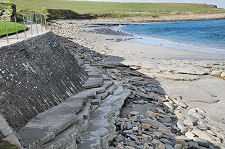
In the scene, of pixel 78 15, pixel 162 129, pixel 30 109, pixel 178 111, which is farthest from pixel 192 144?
pixel 78 15

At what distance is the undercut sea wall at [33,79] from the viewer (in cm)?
601

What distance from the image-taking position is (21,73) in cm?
700

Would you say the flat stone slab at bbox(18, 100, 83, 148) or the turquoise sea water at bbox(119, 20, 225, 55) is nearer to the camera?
the flat stone slab at bbox(18, 100, 83, 148)

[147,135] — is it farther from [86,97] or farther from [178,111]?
[178,111]

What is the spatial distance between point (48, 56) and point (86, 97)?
89.3 inches

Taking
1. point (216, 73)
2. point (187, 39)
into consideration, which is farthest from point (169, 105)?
point (187, 39)

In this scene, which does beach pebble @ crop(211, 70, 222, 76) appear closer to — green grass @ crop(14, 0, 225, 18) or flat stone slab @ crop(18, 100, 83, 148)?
flat stone slab @ crop(18, 100, 83, 148)

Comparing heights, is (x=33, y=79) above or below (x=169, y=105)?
above

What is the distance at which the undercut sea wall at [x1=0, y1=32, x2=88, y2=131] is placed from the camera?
601 centimetres

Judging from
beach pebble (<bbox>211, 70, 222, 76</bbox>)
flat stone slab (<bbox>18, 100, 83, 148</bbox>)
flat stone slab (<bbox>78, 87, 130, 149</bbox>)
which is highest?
flat stone slab (<bbox>18, 100, 83, 148</bbox>)

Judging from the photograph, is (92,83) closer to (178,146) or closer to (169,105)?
(169,105)

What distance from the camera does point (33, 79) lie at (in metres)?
7.38

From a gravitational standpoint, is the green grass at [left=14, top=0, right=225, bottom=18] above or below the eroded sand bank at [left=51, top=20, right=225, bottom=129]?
above

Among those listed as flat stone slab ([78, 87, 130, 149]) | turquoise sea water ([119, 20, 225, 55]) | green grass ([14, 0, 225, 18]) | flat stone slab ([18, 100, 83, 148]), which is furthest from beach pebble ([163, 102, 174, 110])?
green grass ([14, 0, 225, 18])
